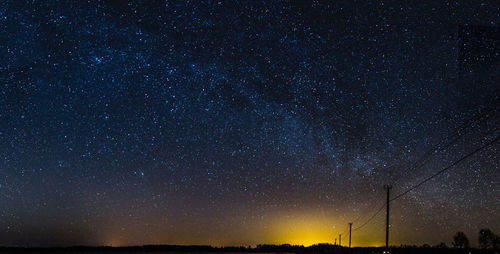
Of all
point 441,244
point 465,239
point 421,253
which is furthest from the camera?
point 441,244

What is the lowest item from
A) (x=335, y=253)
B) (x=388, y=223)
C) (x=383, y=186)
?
(x=335, y=253)

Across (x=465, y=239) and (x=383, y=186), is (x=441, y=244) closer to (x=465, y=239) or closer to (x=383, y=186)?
(x=465, y=239)

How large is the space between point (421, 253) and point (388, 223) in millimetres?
55736

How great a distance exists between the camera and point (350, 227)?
2884 inches

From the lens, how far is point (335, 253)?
67.8m

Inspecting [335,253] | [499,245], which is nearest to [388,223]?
[335,253]

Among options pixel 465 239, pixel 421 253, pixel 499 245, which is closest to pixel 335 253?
pixel 421 253

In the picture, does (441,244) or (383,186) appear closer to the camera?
(383,186)

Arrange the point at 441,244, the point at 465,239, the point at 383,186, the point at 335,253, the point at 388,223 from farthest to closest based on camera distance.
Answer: the point at 441,244 → the point at 465,239 → the point at 335,253 → the point at 383,186 → the point at 388,223

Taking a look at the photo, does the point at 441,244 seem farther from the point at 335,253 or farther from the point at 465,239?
the point at 335,253

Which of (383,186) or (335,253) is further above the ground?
(383,186)

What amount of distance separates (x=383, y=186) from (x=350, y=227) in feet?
121

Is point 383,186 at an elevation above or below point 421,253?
above

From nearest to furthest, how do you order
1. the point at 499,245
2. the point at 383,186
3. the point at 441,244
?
the point at 383,186, the point at 499,245, the point at 441,244
